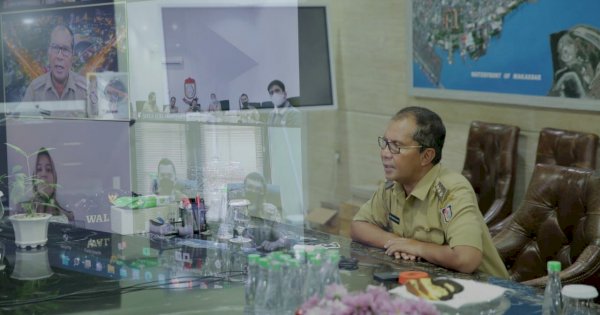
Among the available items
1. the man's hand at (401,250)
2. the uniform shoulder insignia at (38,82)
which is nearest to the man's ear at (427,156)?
the man's hand at (401,250)

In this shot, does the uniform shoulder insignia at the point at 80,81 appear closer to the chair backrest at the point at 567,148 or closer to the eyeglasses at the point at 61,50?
the eyeglasses at the point at 61,50

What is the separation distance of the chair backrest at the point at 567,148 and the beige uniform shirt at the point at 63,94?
2.62 metres

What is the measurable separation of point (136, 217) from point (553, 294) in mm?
1953

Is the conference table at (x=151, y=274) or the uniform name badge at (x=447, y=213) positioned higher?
the uniform name badge at (x=447, y=213)

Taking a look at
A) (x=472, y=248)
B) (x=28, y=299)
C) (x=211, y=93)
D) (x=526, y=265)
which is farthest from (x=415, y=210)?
(x=28, y=299)

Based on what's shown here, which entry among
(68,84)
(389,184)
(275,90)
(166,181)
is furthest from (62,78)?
(389,184)

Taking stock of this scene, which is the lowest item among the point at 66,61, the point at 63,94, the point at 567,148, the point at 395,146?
the point at 567,148

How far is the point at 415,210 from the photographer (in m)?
3.58

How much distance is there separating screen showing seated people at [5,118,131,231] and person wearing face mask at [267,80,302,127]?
0.86 metres

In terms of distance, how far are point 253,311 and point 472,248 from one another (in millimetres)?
1071

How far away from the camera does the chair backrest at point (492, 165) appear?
517 cm

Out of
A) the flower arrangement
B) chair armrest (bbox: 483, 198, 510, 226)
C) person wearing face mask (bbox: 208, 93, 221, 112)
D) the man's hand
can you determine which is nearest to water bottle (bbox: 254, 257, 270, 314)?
the flower arrangement

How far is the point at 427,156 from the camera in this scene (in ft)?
11.7

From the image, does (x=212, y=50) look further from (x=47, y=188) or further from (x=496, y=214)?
(x=496, y=214)
